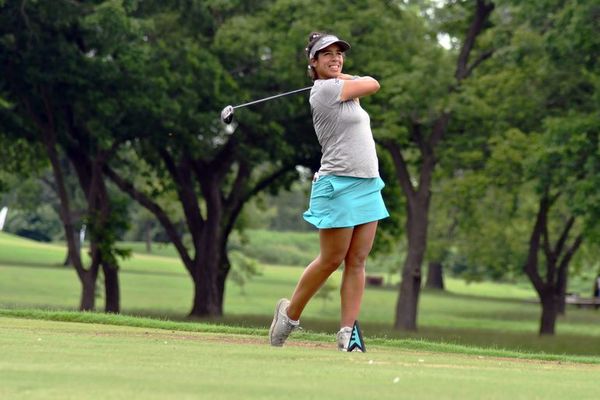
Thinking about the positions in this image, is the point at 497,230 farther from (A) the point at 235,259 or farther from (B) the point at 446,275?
(B) the point at 446,275

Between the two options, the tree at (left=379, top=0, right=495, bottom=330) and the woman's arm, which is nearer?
the woman's arm

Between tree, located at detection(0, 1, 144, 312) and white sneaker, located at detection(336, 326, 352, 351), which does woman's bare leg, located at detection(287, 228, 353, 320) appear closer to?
white sneaker, located at detection(336, 326, 352, 351)

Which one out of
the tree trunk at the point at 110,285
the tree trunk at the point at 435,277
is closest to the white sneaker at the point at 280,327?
the tree trunk at the point at 110,285

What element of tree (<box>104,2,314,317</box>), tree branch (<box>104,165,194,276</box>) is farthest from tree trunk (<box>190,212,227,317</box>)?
tree branch (<box>104,165,194,276</box>)

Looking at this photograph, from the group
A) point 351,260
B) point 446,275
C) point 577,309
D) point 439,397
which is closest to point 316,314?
point 577,309

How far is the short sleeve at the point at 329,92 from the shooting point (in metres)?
11.0

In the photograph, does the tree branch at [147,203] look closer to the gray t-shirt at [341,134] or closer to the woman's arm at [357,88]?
the gray t-shirt at [341,134]

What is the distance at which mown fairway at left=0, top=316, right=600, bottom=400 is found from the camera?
7.65 m

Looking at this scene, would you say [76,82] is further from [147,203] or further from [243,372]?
[243,372]

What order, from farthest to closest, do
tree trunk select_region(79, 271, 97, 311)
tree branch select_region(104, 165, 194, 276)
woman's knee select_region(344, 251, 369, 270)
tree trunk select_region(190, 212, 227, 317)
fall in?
tree trunk select_region(190, 212, 227, 317), tree branch select_region(104, 165, 194, 276), tree trunk select_region(79, 271, 97, 311), woman's knee select_region(344, 251, 369, 270)

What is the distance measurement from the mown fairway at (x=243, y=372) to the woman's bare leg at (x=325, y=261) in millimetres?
428

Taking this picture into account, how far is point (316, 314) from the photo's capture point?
5309cm

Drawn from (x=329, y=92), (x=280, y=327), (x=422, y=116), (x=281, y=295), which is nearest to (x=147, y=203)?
(x=422, y=116)

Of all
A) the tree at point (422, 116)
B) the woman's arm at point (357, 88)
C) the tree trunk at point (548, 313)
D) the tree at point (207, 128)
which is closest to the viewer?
the woman's arm at point (357, 88)
